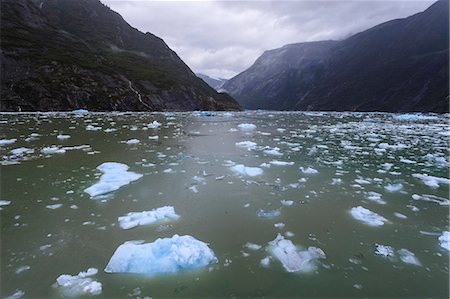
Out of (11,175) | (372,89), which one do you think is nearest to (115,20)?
(372,89)

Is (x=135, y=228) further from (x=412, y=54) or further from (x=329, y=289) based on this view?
(x=412, y=54)

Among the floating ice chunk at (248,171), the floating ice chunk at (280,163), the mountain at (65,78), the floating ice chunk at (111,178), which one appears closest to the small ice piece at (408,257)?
the floating ice chunk at (248,171)

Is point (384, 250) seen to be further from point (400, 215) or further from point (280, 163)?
point (280, 163)

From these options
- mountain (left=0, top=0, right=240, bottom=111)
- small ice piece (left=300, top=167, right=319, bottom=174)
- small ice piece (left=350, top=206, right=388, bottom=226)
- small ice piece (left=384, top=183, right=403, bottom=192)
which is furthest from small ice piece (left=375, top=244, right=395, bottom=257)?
mountain (left=0, top=0, right=240, bottom=111)

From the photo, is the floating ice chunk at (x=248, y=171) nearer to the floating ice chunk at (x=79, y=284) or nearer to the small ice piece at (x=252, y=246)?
the small ice piece at (x=252, y=246)

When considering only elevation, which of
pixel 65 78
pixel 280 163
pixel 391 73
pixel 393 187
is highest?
pixel 65 78

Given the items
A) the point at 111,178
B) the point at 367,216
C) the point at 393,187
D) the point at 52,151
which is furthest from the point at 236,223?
the point at 52,151
